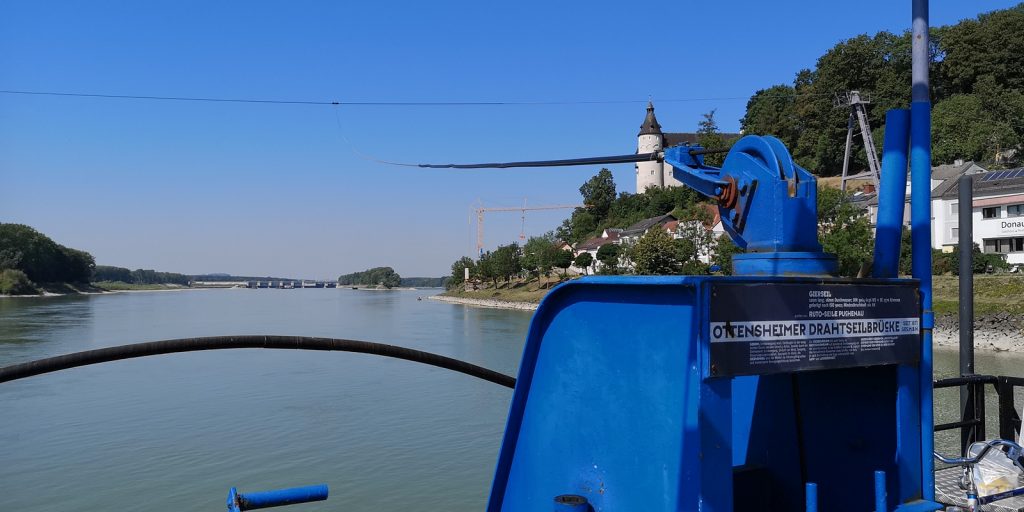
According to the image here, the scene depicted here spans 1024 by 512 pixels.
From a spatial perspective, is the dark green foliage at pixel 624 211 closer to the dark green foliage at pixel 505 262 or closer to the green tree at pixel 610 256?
the dark green foliage at pixel 505 262

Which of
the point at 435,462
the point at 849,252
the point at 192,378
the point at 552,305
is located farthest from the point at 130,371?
the point at 849,252

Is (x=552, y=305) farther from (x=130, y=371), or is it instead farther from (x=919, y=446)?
(x=130, y=371)

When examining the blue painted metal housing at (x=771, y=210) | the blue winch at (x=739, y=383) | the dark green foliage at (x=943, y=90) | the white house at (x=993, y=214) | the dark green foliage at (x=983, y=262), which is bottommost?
the blue winch at (x=739, y=383)

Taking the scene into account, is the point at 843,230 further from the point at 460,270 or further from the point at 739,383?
the point at 460,270

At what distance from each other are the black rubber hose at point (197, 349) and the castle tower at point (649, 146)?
13168cm

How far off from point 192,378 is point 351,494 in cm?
1693

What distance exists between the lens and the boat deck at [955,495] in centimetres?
500

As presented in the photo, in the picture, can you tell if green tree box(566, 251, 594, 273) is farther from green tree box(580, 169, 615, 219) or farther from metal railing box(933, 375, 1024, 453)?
metal railing box(933, 375, 1024, 453)

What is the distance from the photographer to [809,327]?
3.02 meters

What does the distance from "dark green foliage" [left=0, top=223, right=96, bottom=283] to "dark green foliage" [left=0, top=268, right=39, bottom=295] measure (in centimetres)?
539

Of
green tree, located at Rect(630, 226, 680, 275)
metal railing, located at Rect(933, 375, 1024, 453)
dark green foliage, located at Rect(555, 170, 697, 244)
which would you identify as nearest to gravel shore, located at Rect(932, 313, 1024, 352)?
green tree, located at Rect(630, 226, 680, 275)

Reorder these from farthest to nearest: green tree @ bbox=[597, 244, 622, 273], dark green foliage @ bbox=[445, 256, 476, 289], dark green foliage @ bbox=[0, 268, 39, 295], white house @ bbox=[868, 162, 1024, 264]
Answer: dark green foliage @ bbox=[445, 256, 476, 289], dark green foliage @ bbox=[0, 268, 39, 295], green tree @ bbox=[597, 244, 622, 273], white house @ bbox=[868, 162, 1024, 264]

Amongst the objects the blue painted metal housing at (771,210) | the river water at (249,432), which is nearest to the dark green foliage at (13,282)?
the river water at (249,432)

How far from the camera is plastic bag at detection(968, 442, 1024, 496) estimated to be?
16.6ft
